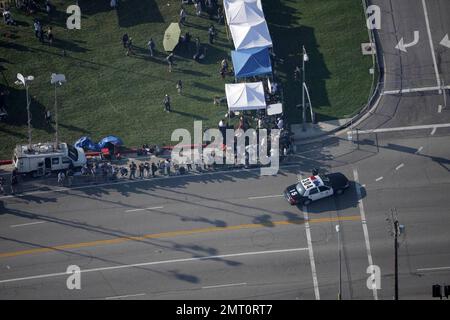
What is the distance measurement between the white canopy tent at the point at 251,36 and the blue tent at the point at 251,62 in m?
0.46

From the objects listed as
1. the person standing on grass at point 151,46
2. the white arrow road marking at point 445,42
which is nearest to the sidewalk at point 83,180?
the person standing on grass at point 151,46

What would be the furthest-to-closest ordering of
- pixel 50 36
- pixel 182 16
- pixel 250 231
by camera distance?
pixel 182 16 < pixel 50 36 < pixel 250 231

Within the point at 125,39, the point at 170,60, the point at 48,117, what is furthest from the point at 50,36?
the point at 170,60

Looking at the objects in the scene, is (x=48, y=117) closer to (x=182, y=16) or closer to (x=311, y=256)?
(x=182, y=16)

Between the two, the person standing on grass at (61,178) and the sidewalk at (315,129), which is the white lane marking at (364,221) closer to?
the sidewalk at (315,129)

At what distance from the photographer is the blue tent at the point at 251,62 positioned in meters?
67.6

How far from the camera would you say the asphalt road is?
182 feet

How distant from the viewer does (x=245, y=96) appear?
6600cm

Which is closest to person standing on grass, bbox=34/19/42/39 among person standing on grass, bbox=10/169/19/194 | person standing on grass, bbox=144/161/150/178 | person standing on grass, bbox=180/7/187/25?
person standing on grass, bbox=180/7/187/25

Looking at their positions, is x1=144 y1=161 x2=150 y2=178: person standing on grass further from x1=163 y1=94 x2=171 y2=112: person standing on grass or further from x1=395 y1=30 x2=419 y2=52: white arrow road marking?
x1=395 y1=30 x2=419 y2=52: white arrow road marking

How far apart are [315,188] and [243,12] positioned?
18767mm

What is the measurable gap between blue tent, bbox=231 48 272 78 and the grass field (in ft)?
6.15
